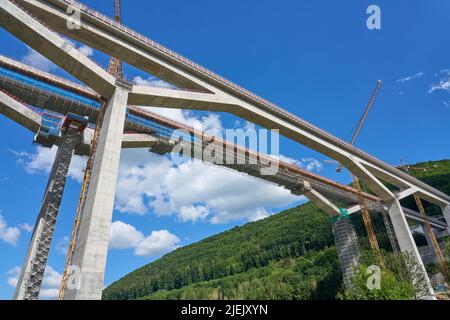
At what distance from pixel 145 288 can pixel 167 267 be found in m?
18.5

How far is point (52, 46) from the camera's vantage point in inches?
649

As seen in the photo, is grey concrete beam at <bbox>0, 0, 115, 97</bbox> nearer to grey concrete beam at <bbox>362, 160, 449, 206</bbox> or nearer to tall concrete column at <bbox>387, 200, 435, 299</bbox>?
grey concrete beam at <bbox>362, 160, 449, 206</bbox>

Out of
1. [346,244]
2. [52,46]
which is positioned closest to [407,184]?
[346,244]

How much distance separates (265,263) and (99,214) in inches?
3969

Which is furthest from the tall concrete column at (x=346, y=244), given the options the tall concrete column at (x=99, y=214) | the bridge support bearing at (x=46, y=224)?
the tall concrete column at (x=99, y=214)

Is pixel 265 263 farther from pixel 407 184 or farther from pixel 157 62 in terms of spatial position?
pixel 157 62

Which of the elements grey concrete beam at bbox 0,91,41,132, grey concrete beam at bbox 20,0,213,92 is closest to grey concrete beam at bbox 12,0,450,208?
grey concrete beam at bbox 20,0,213,92

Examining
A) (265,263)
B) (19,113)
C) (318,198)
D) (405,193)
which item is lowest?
(19,113)

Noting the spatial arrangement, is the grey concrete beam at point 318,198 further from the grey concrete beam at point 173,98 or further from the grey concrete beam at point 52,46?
the grey concrete beam at point 52,46

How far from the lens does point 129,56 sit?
2022 centimetres

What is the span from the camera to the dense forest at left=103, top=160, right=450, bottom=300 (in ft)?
263

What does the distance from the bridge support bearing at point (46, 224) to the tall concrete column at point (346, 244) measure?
1397 inches

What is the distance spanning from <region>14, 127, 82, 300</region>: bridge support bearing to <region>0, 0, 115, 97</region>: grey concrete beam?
9.65 meters
